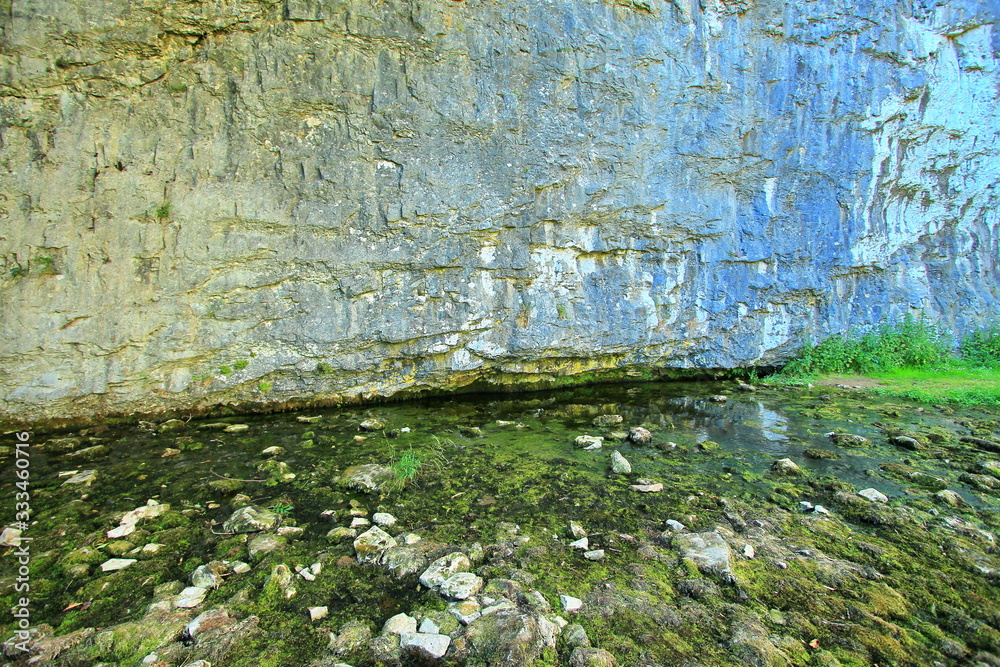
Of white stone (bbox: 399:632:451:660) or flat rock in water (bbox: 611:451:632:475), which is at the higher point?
white stone (bbox: 399:632:451:660)

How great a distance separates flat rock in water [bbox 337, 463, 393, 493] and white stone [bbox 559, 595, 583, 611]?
1.74 meters

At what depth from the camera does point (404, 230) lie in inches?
223

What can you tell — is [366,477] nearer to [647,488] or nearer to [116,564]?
[116,564]

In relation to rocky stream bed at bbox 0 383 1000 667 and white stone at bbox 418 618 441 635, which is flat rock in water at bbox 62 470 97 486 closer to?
rocky stream bed at bbox 0 383 1000 667

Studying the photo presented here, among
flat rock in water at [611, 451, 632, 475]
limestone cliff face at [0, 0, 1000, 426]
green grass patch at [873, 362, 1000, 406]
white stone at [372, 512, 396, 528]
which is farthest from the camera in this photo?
green grass patch at [873, 362, 1000, 406]

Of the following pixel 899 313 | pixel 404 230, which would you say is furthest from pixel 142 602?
pixel 899 313

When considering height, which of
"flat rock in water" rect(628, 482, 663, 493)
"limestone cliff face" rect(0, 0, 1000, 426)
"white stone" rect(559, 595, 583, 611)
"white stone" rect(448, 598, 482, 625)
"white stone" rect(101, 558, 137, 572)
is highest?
"limestone cliff face" rect(0, 0, 1000, 426)

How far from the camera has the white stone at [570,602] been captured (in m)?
2.12

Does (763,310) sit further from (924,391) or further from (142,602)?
(142,602)

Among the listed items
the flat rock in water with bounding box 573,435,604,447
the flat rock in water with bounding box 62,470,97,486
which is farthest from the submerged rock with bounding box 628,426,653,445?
the flat rock in water with bounding box 62,470,97,486

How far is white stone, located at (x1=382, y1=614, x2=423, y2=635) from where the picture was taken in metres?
1.96

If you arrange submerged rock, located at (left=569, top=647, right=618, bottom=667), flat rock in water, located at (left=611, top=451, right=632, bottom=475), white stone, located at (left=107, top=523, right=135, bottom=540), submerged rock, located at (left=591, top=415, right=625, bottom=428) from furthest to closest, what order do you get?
submerged rock, located at (left=591, top=415, right=625, bottom=428), flat rock in water, located at (left=611, top=451, right=632, bottom=475), white stone, located at (left=107, top=523, right=135, bottom=540), submerged rock, located at (left=569, top=647, right=618, bottom=667)

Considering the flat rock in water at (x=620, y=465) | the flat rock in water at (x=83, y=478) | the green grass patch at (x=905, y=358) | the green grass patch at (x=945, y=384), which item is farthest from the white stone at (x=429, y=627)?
the green grass patch at (x=945, y=384)

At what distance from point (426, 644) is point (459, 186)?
4.95 metres
